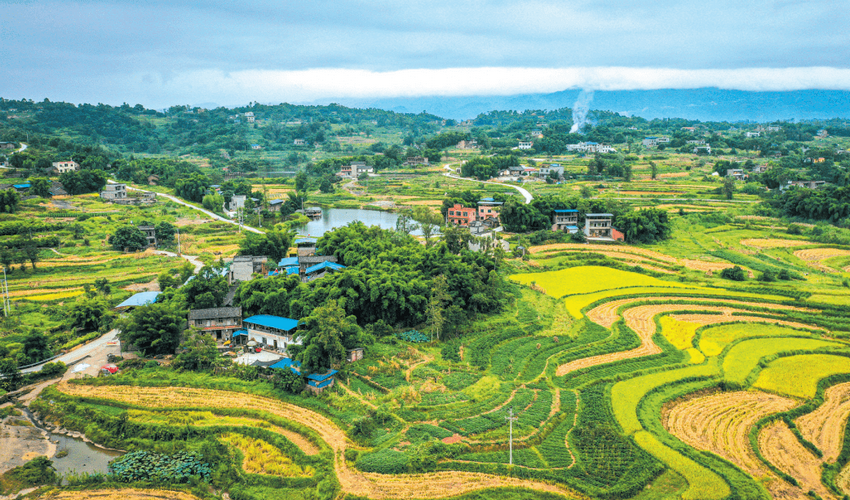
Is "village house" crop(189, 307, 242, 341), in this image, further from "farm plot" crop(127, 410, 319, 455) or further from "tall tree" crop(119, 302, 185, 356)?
"farm plot" crop(127, 410, 319, 455)

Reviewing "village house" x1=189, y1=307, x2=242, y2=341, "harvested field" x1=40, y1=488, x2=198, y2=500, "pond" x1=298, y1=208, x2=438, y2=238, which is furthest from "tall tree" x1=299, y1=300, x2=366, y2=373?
"pond" x1=298, y1=208, x2=438, y2=238

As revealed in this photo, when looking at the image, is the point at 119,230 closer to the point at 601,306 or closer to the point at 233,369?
the point at 233,369

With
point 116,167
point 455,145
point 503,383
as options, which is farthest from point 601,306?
point 455,145

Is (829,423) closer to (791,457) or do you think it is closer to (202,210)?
(791,457)

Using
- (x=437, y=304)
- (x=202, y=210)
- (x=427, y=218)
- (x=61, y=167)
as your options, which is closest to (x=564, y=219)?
(x=427, y=218)

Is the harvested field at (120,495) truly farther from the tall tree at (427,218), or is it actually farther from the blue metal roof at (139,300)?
the tall tree at (427,218)

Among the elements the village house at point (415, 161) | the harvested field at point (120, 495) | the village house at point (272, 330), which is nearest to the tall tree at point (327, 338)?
the village house at point (272, 330)
